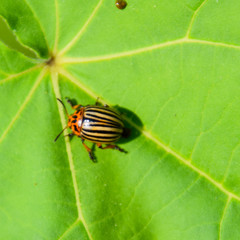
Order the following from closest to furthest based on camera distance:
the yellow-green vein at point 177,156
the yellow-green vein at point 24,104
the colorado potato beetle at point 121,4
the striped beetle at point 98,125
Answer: the colorado potato beetle at point 121,4 → the yellow-green vein at point 177,156 → the yellow-green vein at point 24,104 → the striped beetle at point 98,125

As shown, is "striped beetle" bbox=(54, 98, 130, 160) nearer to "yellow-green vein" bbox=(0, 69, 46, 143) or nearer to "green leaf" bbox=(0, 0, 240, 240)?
"green leaf" bbox=(0, 0, 240, 240)

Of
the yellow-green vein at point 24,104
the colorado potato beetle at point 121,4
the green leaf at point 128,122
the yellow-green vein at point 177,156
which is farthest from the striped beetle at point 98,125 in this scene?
the colorado potato beetle at point 121,4

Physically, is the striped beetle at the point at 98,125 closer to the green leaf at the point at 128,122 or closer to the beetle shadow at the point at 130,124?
the beetle shadow at the point at 130,124

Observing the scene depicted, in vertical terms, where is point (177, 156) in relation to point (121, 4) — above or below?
below

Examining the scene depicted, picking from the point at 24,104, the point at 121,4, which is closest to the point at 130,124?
the point at 24,104

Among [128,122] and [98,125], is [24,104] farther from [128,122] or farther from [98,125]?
[128,122]

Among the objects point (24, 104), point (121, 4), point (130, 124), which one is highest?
point (121, 4)

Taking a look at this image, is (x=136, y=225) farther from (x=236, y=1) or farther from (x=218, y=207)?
(x=236, y=1)
